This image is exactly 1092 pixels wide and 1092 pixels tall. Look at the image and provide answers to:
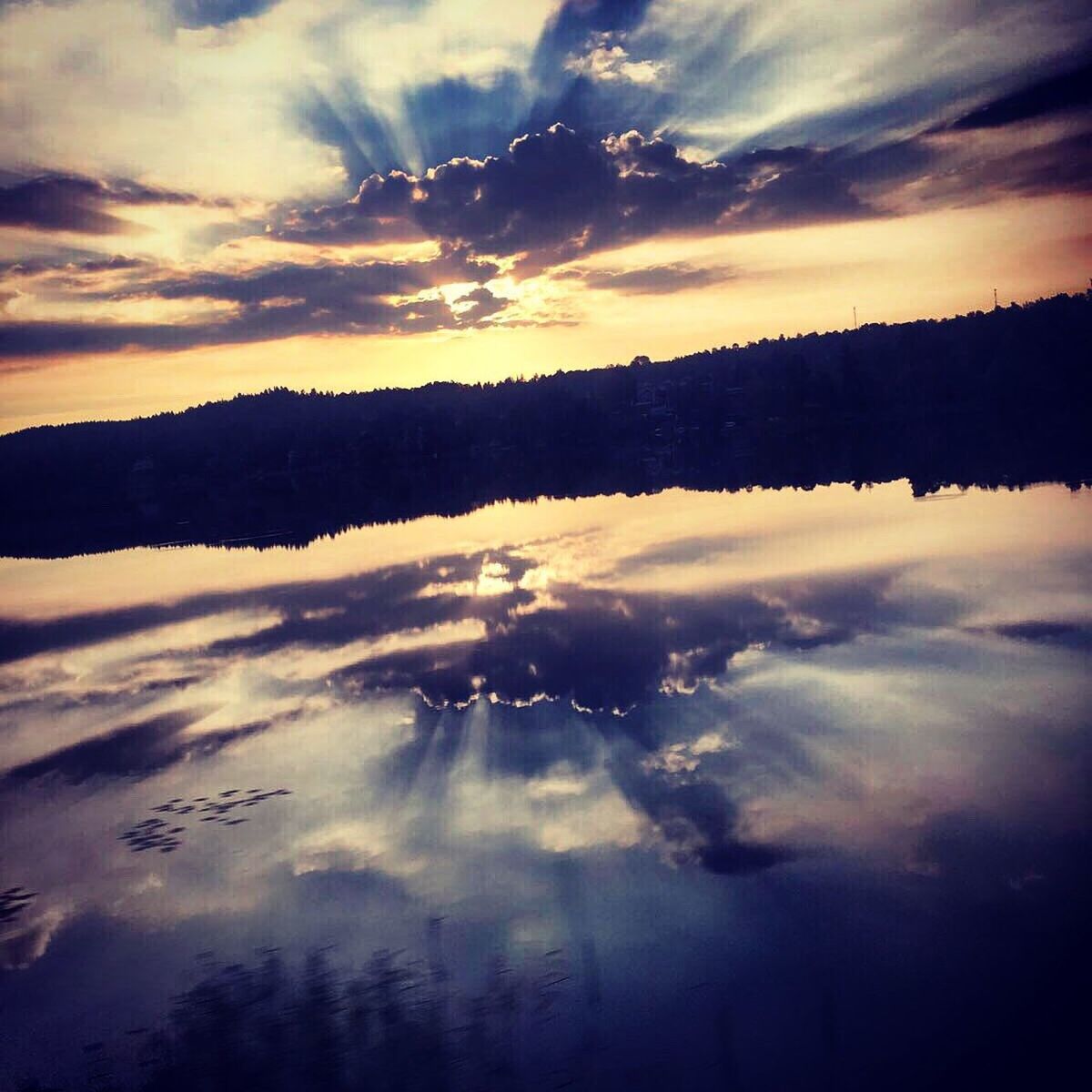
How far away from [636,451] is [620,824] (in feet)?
392

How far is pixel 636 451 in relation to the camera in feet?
426

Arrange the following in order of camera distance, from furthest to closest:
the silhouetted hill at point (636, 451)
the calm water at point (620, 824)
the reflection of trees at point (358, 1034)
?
the silhouetted hill at point (636, 451), the calm water at point (620, 824), the reflection of trees at point (358, 1034)

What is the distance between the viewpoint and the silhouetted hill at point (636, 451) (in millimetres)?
66812

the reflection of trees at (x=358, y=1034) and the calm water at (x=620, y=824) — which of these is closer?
the reflection of trees at (x=358, y=1034)

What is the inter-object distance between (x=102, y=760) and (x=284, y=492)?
107 meters

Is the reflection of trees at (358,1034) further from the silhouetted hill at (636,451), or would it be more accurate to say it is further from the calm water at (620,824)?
the silhouetted hill at (636,451)

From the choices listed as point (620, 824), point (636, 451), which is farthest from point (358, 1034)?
point (636, 451)

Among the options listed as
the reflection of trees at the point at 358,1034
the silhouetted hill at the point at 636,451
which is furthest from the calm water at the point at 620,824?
the silhouetted hill at the point at 636,451

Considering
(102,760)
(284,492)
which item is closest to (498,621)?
(102,760)

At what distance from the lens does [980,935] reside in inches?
347

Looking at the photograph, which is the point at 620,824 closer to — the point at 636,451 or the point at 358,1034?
the point at 358,1034

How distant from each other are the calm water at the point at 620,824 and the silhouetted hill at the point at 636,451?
96.1ft

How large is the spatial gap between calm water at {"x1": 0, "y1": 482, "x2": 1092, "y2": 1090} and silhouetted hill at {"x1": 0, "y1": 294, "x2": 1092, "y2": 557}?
96.1 feet

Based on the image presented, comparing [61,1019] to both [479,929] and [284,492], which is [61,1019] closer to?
[479,929]
